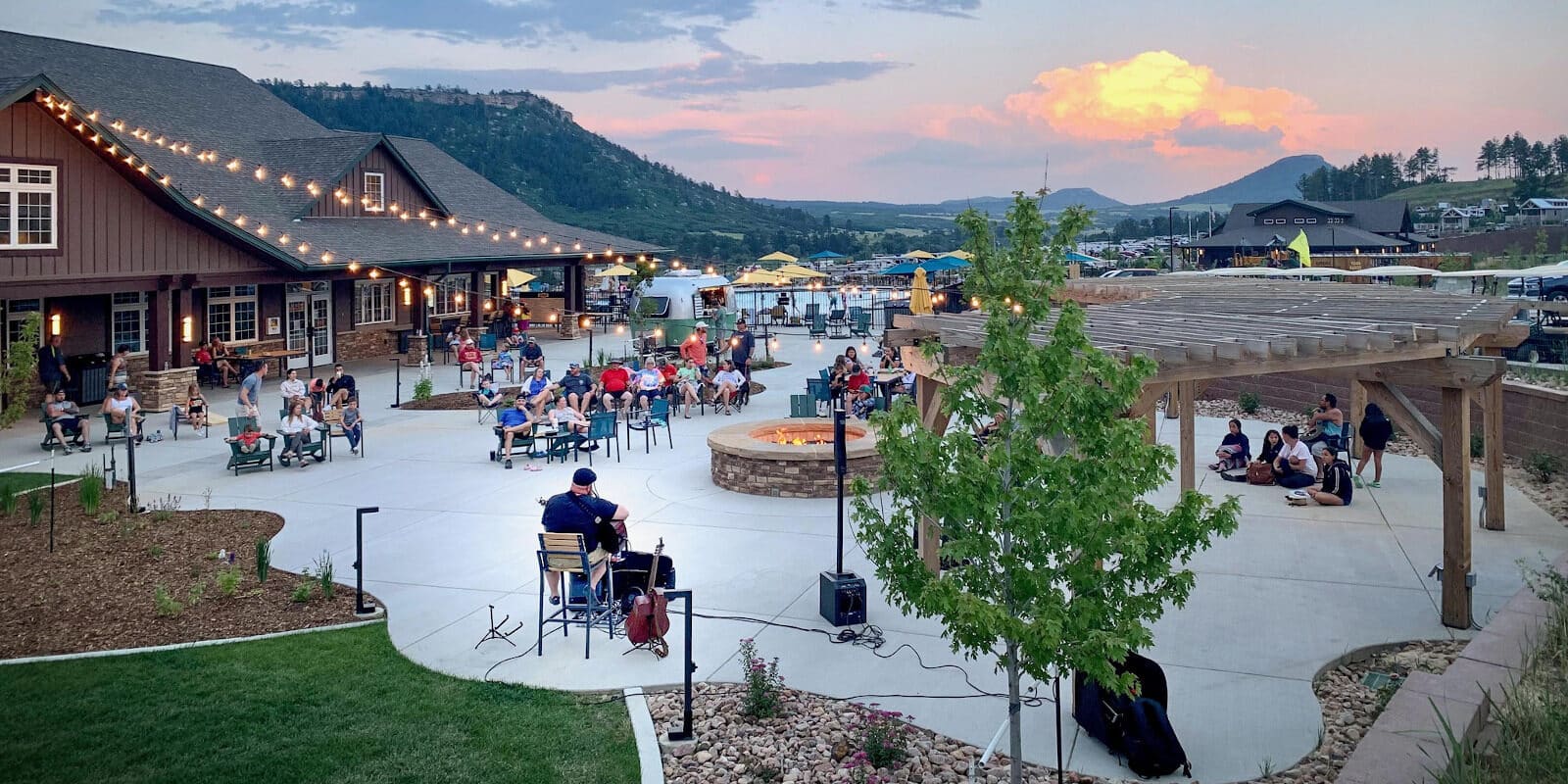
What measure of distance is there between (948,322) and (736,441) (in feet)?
18.0

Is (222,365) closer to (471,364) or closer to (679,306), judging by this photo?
(471,364)

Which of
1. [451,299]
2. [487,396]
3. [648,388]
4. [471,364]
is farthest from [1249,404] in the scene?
[451,299]

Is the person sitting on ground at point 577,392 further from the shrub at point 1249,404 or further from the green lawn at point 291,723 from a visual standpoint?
the shrub at point 1249,404

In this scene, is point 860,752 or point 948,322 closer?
point 860,752

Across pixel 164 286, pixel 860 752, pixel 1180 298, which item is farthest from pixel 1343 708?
pixel 164 286

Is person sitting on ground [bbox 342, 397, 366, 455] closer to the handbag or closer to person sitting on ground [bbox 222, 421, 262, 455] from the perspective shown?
person sitting on ground [bbox 222, 421, 262, 455]

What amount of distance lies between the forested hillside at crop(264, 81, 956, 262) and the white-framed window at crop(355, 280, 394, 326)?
185 feet

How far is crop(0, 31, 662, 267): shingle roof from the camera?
2638 centimetres

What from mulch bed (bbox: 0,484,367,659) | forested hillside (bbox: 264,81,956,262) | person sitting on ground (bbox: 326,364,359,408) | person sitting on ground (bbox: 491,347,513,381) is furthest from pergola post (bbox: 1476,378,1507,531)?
forested hillside (bbox: 264,81,956,262)

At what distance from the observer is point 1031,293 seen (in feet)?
19.2

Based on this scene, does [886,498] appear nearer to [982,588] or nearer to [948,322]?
[948,322]

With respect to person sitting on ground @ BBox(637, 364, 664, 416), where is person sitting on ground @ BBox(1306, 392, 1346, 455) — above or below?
below

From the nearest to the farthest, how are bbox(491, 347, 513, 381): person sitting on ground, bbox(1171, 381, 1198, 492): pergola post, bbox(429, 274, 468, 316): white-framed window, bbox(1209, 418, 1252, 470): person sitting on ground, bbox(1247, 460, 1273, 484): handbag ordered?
bbox(1171, 381, 1198, 492): pergola post → bbox(1247, 460, 1273, 484): handbag → bbox(1209, 418, 1252, 470): person sitting on ground → bbox(491, 347, 513, 381): person sitting on ground → bbox(429, 274, 468, 316): white-framed window

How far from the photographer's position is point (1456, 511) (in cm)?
924
